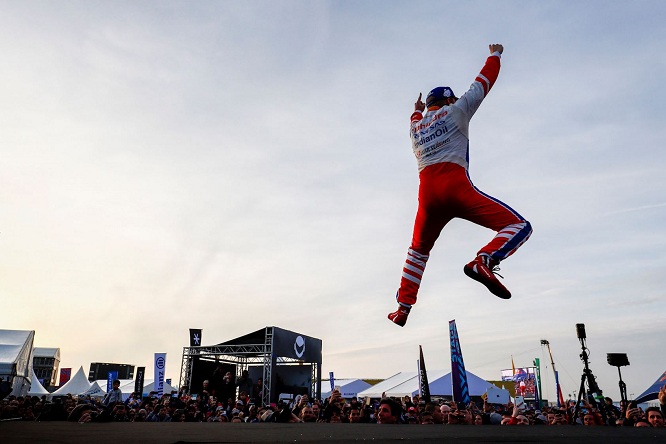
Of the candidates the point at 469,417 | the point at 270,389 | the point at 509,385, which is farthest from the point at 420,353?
the point at 509,385

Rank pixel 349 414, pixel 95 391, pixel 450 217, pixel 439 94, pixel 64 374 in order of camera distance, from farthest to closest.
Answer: pixel 64 374 < pixel 95 391 < pixel 349 414 < pixel 439 94 < pixel 450 217

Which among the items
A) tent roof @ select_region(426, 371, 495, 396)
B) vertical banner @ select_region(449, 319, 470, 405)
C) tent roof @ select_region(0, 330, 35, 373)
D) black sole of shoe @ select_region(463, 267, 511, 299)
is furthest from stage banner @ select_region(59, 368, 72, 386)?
black sole of shoe @ select_region(463, 267, 511, 299)

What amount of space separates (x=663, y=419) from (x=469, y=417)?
6.80ft

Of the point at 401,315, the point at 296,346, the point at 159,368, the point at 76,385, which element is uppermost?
the point at 296,346

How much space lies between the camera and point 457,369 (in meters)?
11.9

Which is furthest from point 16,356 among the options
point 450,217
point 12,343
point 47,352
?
point 47,352

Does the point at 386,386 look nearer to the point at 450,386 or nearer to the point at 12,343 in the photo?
the point at 450,386

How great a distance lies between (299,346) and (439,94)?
15.4 m

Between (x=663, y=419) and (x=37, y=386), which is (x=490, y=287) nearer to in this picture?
(x=663, y=419)

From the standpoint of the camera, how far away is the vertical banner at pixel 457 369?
1178 centimetres

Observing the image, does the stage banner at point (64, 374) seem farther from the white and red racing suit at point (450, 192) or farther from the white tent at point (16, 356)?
the white and red racing suit at point (450, 192)

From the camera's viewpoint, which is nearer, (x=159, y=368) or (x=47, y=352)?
(x=159, y=368)

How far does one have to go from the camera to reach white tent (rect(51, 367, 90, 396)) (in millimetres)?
27438

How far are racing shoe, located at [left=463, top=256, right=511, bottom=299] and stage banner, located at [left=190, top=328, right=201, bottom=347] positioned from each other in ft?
54.0
